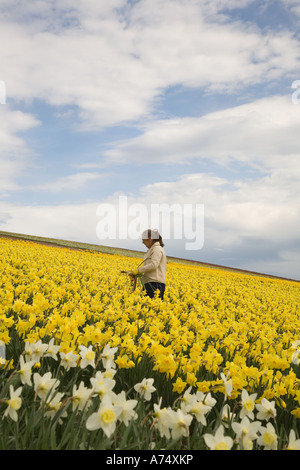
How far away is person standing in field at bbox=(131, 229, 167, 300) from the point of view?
30.9 ft

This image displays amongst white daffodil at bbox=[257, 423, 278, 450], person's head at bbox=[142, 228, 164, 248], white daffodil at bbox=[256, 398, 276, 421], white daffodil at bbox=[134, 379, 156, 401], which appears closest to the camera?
white daffodil at bbox=[257, 423, 278, 450]

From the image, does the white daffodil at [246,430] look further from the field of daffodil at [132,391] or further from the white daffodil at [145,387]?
the white daffodil at [145,387]

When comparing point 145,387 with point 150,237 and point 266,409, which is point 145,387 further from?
point 150,237

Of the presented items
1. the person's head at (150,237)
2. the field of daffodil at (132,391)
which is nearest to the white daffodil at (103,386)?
the field of daffodil at (132,391)

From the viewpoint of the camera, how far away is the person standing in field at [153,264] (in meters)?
9.41

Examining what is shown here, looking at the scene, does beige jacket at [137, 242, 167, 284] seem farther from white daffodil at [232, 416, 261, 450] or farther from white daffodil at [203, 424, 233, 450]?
white daffodil at [203, 424, 233, 450]

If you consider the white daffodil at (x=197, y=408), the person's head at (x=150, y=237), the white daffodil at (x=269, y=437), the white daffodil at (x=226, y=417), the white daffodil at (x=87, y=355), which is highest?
the person's head at (x=150, y=237)

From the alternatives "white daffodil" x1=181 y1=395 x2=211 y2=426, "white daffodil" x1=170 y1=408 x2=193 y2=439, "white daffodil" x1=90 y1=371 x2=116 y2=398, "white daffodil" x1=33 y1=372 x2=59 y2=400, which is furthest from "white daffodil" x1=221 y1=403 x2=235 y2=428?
"white daffodil" x1=33 y1=372 x2=59 y2=400

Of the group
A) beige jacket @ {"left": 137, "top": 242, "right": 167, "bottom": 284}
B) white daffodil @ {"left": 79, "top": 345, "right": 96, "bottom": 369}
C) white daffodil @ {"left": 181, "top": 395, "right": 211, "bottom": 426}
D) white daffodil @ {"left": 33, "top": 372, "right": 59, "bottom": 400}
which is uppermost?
beige jacket @ {"left": 137, "top": 242, "right": 167, "bottom": 284}

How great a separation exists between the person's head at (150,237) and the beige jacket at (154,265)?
0.12m

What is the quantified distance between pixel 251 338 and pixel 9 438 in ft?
20.0
